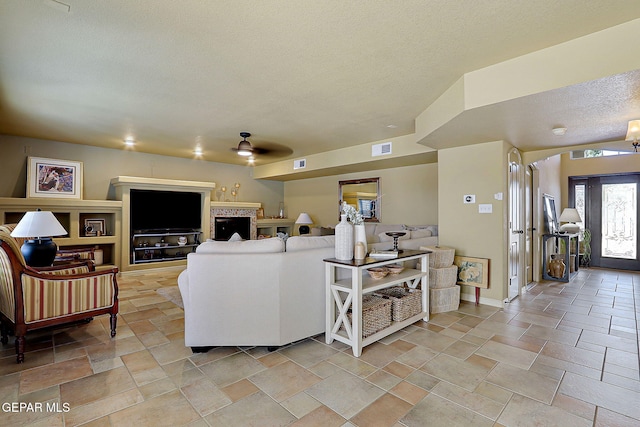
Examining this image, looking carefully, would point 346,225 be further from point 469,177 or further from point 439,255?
point 469,177

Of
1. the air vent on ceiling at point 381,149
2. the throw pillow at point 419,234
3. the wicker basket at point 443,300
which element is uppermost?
the air vent on ceiling at point 381,149

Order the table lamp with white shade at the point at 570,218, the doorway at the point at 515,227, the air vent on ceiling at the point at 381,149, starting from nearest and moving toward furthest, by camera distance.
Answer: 1. the doorway at the point at 515,227
2. the air vent on ceiling at the point at 381,149
3. the table lamp with white shade at the point at 570,218

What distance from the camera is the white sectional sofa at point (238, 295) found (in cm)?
263

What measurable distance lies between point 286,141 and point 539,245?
16.9ft

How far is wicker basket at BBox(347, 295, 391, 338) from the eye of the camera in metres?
2.82

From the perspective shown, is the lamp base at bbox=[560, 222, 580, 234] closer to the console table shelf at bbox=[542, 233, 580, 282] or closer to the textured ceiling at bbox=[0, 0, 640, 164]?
the console table shelf at bbox=[542, 233, 580, 282]

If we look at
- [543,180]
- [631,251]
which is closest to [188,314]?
[543,180]

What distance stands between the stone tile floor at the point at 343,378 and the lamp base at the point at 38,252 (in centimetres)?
76

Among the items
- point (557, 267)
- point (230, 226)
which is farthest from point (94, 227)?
point (557, 267)

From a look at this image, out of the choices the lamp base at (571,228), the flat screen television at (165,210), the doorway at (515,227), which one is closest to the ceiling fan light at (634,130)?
the doorway at (515,227)

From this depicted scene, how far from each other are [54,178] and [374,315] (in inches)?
245

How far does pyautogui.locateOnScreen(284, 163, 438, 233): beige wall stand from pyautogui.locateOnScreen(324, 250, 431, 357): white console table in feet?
9.03

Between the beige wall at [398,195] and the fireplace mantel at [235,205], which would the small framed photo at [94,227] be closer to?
the fireplace mantel at [235,205]

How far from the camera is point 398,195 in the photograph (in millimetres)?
6281
